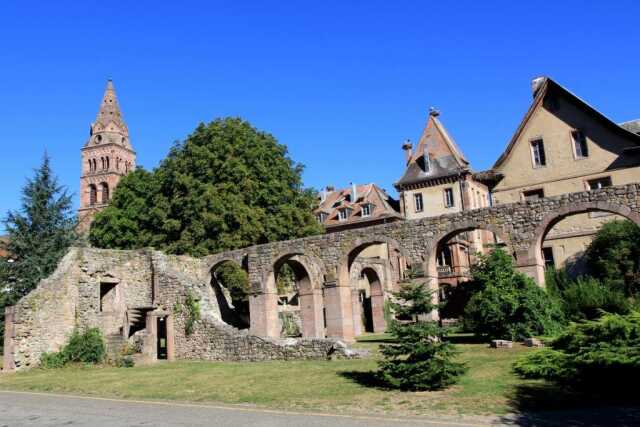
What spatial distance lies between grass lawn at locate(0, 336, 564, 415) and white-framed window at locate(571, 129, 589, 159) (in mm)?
15396

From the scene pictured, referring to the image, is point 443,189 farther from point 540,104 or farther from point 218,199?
point 218,199

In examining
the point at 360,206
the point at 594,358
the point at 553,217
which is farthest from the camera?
the point at 360,206

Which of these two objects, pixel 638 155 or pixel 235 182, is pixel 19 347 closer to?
pixel 235 182

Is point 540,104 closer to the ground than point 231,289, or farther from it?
farther from it

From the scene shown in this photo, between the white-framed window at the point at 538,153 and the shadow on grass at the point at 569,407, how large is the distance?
20.6 m

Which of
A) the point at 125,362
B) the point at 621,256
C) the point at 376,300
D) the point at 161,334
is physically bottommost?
the point at 125,362

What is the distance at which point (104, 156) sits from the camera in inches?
2980

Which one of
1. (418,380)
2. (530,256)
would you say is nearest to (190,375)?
(418,380)

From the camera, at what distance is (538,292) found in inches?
647

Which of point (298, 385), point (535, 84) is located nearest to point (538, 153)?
point (535, 84)

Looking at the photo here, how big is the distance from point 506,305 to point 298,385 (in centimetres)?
721

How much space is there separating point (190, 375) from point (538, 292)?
1012cm

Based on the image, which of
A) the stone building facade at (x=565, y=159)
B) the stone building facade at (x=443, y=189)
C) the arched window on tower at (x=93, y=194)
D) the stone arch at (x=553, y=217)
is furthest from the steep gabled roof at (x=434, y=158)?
the arched window on tower at (x=93, y=194)

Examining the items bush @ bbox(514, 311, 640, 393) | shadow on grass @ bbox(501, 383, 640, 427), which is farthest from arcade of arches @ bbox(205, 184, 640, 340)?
shadow on grass @ bbox(501, 383, 640, 427)
